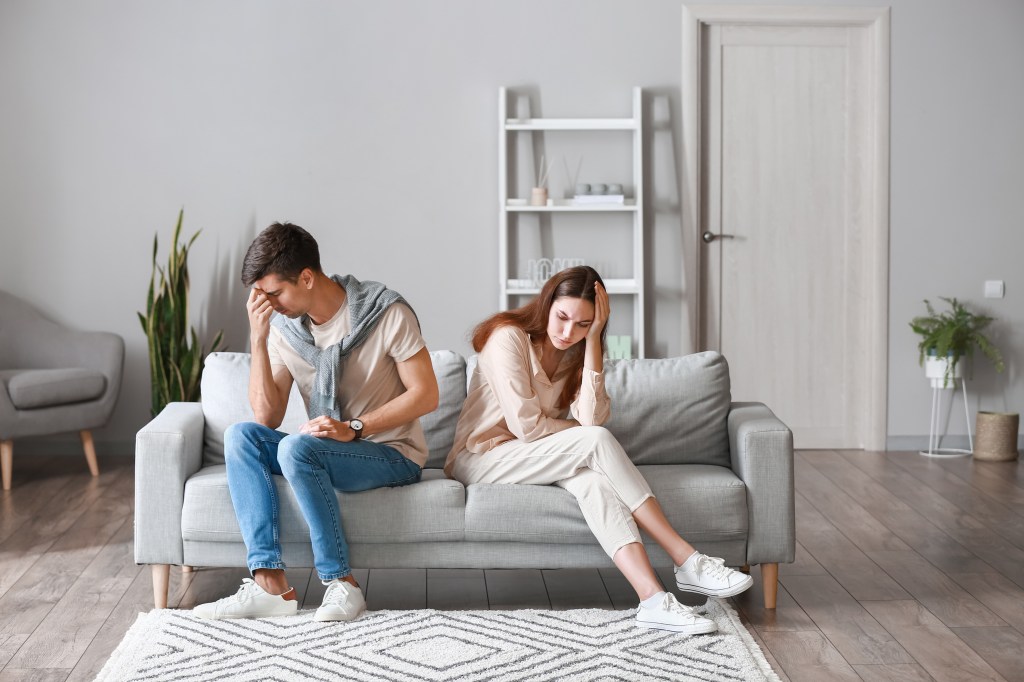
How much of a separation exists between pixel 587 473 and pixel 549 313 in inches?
17.9

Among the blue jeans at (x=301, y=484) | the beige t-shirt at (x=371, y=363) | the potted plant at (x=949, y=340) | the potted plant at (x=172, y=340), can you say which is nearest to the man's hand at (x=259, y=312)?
the beige t-shirt at (x=371, y=363)

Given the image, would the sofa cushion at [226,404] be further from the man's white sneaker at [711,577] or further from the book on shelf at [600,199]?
the book on shelf at [600,199]

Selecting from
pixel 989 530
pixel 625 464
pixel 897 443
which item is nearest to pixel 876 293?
pixel 897 443

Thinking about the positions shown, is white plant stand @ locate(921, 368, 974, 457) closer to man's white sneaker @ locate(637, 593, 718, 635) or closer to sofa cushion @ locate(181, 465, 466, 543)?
man's white sneaker @ locate(637, 593, 718, 635)

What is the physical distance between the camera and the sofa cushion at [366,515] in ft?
9.57

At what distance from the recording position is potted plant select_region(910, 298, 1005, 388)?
5.20 m

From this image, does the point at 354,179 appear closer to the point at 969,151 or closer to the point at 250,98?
the point at 250,98

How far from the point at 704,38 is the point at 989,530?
2664 millimetres

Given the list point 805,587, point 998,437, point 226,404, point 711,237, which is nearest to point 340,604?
point 226,404

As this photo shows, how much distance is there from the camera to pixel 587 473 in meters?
2.92

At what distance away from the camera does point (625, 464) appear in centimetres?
291

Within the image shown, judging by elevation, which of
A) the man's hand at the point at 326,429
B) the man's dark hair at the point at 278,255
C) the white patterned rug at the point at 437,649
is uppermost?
the man's dark hair at the point at 278,255

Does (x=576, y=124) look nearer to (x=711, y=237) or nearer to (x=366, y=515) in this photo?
(x=711, y=237)

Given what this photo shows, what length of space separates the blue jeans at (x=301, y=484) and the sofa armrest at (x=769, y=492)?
0.98 meters
